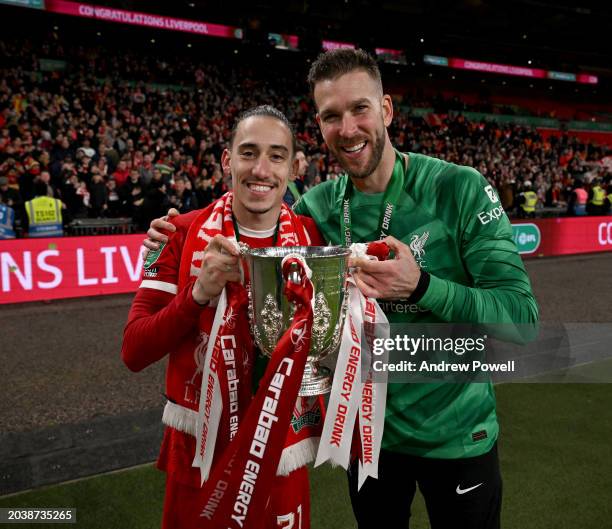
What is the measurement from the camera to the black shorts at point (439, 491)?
1741 millimetres

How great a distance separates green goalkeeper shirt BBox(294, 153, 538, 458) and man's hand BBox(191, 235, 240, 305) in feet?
A: 1.79

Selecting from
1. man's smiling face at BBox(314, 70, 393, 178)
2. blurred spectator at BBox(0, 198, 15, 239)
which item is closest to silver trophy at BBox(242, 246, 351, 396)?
man's smiling face at BBox(314, 70, 393, 178)

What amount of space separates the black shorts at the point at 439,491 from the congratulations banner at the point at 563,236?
9.72 metres

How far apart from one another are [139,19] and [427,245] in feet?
62.9

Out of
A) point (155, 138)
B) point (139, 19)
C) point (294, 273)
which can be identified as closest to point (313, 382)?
point (294, 273)

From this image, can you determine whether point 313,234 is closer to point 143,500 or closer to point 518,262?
point 518,262

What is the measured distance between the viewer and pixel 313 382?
4.90ft

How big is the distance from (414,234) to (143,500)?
2.15 meters

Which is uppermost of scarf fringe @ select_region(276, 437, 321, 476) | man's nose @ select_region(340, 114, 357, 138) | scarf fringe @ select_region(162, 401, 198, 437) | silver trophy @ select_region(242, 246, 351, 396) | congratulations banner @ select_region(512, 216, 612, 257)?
man's nose @ select_region(340, 114, 357, 138)

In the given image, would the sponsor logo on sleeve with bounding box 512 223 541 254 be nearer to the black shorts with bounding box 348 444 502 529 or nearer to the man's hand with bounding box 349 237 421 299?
the black shorts with bounding box 348 444 502 529

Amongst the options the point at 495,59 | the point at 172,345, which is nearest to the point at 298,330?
the point at 172,345

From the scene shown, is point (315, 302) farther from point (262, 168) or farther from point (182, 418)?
point (182, 418)

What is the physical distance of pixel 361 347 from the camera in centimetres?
157

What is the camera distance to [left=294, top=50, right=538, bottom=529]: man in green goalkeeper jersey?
5.49 feet
